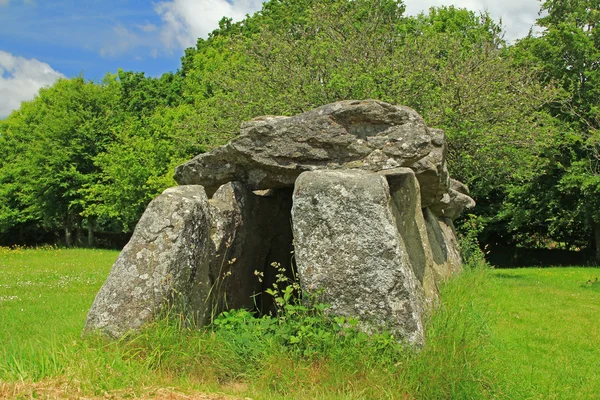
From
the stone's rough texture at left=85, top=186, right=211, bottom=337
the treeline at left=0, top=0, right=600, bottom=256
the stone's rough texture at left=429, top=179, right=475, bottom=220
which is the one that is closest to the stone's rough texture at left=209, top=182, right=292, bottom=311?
the stone's rough texture at left=85, top=186, right=211, bottom=337

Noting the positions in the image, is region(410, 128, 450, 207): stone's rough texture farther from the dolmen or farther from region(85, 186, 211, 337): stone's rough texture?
region(85, 186, 211, 337): stone's rough texture

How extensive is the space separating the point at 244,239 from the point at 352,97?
8912 millimetres

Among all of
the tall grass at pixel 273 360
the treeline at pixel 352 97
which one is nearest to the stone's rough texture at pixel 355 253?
the tall grass at pixel 273 360

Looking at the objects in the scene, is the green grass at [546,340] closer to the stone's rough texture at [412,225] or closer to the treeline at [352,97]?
the stone's rough texture at [412,225]

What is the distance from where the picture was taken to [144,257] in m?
6.21

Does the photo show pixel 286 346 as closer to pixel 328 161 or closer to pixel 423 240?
pixel 328 161

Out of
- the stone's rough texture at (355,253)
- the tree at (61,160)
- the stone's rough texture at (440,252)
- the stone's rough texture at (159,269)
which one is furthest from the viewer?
the tree at (61,160)

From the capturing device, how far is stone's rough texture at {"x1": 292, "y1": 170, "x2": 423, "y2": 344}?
239 inches

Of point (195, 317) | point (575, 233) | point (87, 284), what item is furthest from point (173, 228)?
point (575, 233)

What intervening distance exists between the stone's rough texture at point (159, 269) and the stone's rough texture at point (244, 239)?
1.99ft

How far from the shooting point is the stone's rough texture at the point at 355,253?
6.07 m

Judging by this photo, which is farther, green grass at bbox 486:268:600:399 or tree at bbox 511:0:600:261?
tree at bbox 511:0:600:261

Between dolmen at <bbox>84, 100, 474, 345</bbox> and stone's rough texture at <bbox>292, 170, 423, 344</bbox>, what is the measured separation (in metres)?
0.01

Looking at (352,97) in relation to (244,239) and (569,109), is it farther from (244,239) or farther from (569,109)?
(569,109)
